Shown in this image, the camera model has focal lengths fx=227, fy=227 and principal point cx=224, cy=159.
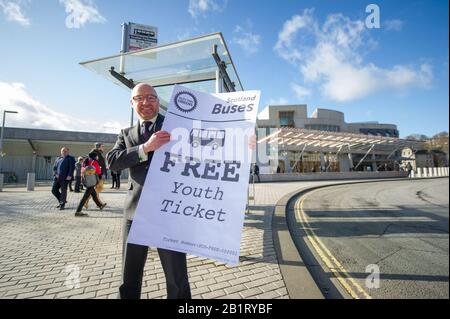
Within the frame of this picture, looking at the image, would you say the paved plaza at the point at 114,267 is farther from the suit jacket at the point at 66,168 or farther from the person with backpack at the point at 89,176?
the suit jacket at the point at 66,168

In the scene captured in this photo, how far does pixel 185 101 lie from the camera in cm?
195

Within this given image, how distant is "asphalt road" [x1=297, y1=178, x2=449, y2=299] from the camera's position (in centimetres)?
133

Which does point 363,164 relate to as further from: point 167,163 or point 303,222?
point 167,163

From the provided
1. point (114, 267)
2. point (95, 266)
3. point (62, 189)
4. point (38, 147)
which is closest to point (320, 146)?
point (62, 189)

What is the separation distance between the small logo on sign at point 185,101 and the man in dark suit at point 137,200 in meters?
0.25

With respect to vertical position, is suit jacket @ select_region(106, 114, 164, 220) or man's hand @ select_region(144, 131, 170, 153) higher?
man's hand @ select_region(144, 131, 170, 153)

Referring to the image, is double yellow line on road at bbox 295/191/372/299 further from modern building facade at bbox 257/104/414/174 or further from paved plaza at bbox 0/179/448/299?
modern building facade at bbox 257/104/414/174

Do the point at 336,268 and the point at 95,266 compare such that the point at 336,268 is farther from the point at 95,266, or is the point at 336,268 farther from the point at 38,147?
the point at 38,147

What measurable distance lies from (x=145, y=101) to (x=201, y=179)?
869 millimetres

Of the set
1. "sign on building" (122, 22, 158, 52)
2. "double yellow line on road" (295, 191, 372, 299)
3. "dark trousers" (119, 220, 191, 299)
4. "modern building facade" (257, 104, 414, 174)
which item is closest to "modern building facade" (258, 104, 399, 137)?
"modern building facade" (257, 104, 414, 174)

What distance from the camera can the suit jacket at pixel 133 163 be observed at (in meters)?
1.87

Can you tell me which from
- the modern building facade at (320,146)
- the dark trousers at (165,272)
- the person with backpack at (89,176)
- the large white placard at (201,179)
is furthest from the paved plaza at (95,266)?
the modern building facade at (320,146)
